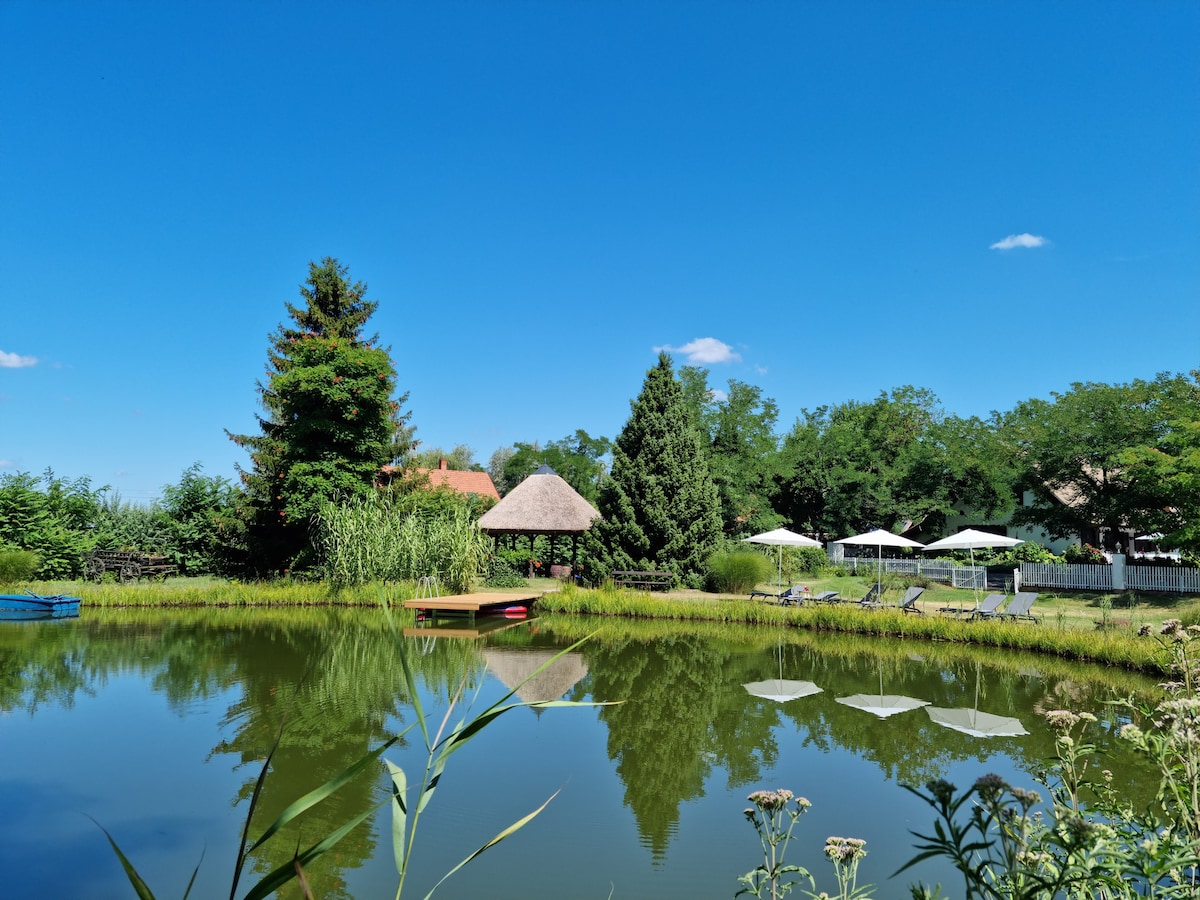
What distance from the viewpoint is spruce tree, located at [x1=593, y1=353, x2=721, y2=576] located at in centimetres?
2186

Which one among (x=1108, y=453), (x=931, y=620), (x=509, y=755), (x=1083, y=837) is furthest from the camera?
(x=1108, y=453)

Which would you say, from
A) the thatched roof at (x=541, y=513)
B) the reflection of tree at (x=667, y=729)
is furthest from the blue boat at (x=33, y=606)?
the reflection of tree at (x=667, y=729)

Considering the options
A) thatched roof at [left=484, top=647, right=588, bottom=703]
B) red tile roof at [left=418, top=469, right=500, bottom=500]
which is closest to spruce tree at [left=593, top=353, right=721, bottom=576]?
thatched roof at [left=484, top=647, right=588, bottom=703]

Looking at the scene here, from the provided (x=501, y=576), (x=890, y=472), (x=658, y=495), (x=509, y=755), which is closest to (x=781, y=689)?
(x=509, y=755)

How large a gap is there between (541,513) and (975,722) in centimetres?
1770

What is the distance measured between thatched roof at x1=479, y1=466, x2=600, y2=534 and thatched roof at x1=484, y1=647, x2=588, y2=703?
10.3 meters

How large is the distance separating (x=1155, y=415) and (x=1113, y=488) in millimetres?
2261

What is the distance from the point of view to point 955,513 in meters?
30.1

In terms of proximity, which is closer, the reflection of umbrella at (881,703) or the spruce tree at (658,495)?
the reflection of umbrella at (881,703)

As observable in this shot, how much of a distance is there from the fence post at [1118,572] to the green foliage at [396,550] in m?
16.3

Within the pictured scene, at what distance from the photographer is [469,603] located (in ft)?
52.1

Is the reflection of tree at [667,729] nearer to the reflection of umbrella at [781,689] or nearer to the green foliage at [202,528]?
the reflection of umbrella at [781,689]

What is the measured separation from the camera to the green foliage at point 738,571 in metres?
20.9

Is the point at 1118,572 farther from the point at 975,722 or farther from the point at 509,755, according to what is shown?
the point at 509,755
